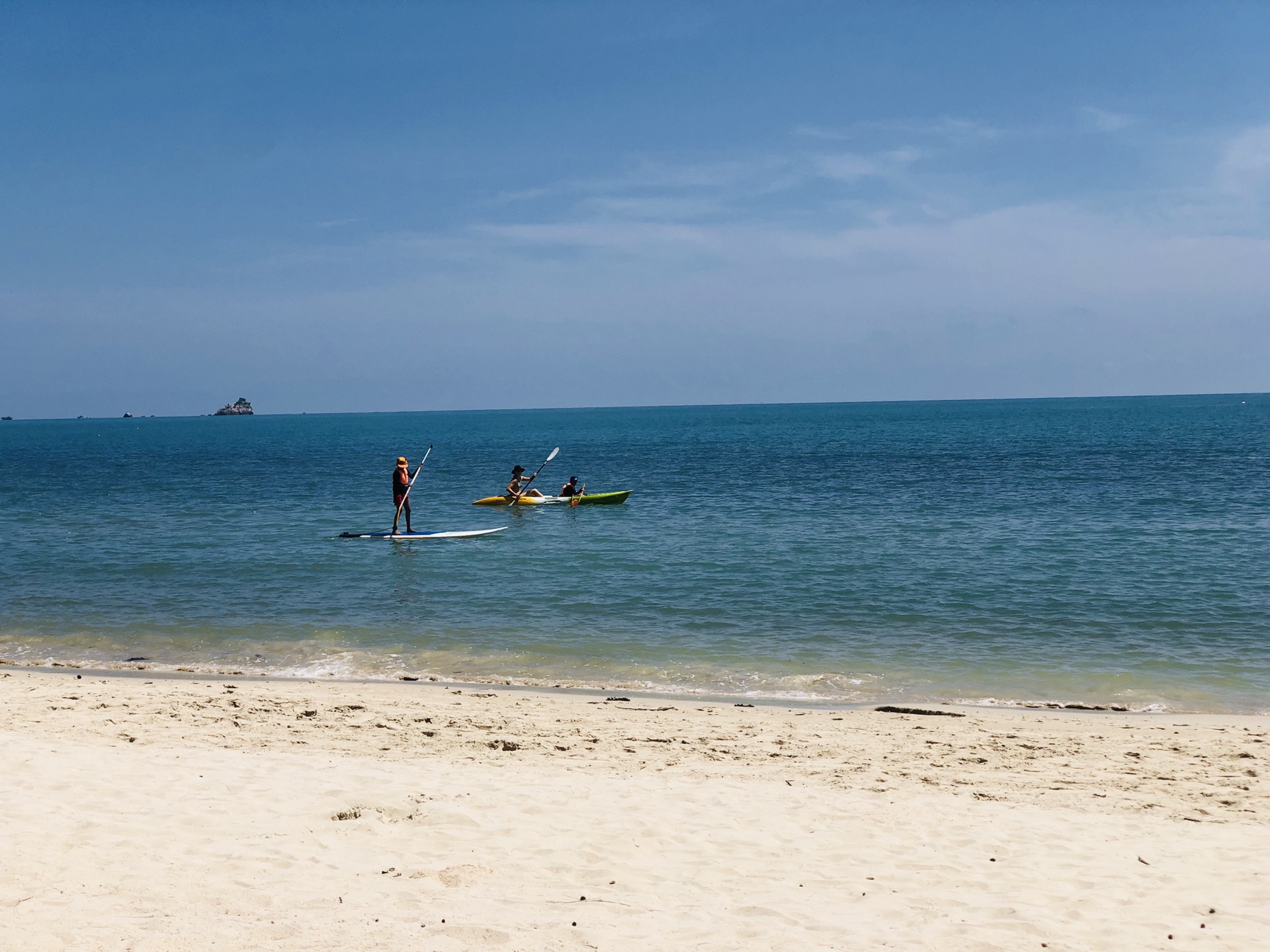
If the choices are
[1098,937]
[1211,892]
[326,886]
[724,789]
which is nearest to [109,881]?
[326,886]

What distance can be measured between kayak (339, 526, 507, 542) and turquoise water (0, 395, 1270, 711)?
1.97 ft

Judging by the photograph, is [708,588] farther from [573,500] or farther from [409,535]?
[573,500]

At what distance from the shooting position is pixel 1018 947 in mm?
5172

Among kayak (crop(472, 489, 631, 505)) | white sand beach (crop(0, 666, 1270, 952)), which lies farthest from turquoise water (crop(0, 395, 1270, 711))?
white sand beach (crop(0, 666, 1270, 952))

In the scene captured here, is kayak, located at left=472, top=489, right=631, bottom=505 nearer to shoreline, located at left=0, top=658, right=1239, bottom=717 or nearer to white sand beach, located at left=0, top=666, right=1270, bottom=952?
shoreline, located at left=0, top=658, right=1239, bottom=717

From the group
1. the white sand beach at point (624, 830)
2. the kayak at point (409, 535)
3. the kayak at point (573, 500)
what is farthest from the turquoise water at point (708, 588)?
the white sand beach at point (624, 830)

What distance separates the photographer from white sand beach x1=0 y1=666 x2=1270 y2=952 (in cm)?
534

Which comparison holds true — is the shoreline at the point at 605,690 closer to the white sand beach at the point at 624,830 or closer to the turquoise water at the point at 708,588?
the turquoise water at the point at 708,588

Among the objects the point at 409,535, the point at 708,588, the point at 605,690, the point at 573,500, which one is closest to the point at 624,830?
the point at 605,690

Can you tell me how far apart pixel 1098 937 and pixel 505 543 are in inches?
781

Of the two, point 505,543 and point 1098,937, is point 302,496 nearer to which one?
point 505,543

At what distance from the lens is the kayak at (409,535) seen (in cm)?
2488

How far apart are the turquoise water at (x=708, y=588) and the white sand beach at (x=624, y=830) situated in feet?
7.30

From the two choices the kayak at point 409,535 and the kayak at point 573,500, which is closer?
the kayak at point 409,535
